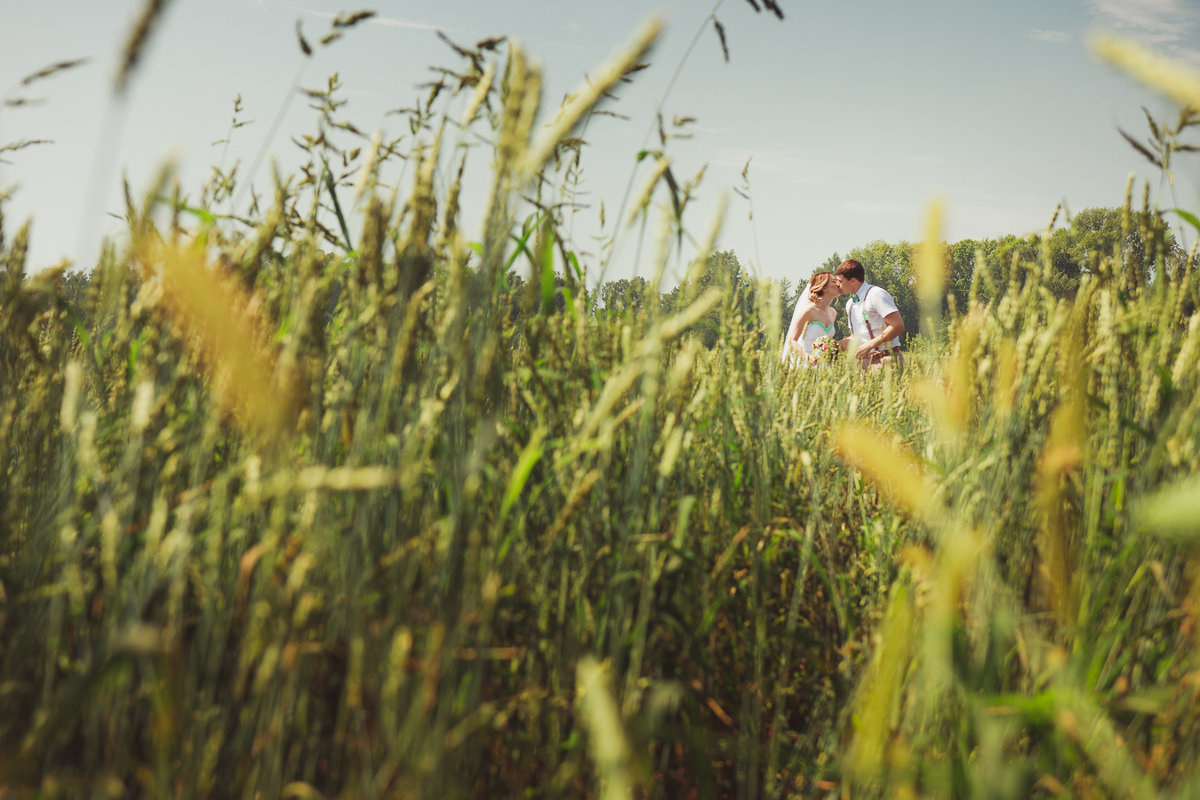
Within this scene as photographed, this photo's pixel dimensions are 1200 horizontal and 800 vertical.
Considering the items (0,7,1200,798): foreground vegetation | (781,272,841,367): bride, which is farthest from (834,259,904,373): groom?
(0,7,1200,798): foreground vegetation

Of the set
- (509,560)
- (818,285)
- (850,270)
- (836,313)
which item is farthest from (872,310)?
(509,560)

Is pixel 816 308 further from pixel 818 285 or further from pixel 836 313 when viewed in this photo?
pixel 836 313

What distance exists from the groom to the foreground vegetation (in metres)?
4.41

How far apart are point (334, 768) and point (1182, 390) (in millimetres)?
1557

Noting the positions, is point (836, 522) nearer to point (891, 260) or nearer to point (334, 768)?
point (334, 768)

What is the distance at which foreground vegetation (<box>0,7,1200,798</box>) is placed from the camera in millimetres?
784

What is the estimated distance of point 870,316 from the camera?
6797 millimetres

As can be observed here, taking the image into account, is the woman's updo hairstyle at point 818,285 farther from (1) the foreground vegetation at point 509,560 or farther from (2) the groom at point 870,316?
(1) the foreground vegetation at point 509,560

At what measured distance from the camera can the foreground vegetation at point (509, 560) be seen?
784mm

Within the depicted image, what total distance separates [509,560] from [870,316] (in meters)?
6.40

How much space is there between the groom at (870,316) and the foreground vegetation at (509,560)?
4.41 metres

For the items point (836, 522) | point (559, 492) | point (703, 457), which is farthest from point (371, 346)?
point (836, 522)

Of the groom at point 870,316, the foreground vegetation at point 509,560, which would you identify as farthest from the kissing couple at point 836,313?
the foreground vegetation at point 509,560

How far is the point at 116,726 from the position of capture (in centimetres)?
82
